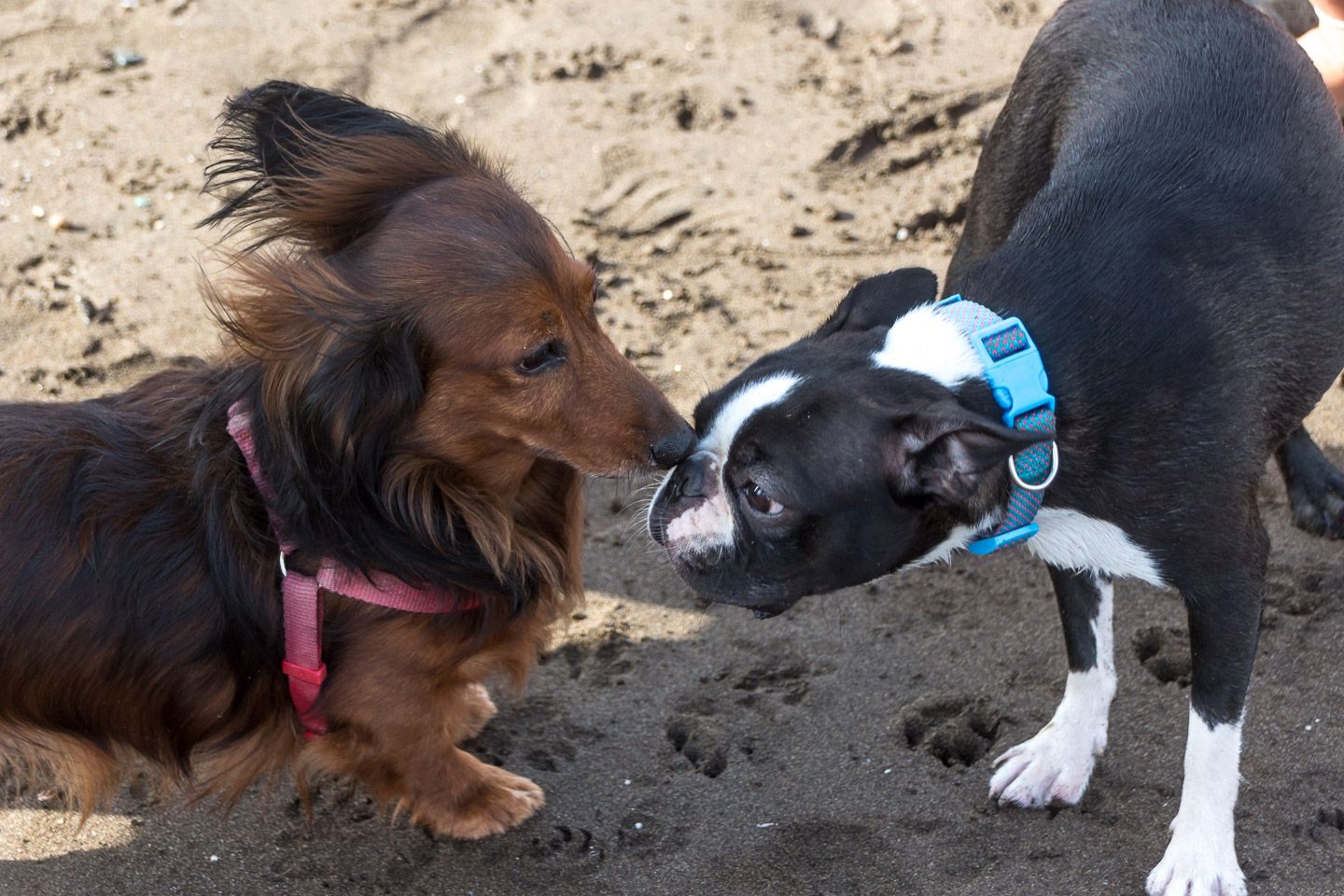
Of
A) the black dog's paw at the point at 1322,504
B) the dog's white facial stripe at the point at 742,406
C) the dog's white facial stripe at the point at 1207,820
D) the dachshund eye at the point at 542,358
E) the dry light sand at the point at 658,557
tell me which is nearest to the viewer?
the dachshund eye at the point at 542,358

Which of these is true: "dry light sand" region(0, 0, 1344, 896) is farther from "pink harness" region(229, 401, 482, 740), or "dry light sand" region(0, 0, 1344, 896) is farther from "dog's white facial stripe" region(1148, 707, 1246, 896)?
"pink harness" region(229, 401, 482, 740)

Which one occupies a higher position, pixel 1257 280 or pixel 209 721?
pixel 1257 280

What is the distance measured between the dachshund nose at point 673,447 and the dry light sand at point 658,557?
3.85 feet

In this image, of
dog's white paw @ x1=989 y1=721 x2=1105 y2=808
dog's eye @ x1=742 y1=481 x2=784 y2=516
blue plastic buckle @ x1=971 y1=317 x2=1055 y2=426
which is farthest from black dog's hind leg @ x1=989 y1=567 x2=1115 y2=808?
dog's eye @ x1=742 y1=481 x2=784 y2=516

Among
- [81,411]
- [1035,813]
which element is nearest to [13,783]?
[81,411]

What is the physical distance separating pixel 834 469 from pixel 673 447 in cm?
38

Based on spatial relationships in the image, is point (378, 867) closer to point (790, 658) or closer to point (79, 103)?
point (790, 658)

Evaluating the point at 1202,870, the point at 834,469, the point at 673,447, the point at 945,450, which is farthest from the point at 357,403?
the point at 1202,870

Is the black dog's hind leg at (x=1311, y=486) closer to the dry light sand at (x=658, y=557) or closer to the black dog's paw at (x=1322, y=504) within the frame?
the black dog's paw at (x=1322, y=504)

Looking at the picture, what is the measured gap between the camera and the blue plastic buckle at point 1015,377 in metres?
2.78

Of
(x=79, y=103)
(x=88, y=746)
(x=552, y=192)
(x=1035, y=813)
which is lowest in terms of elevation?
(x=1035, y=813)

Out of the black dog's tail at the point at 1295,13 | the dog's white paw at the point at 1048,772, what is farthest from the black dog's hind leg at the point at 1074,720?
the black dog's tail at the point at 1295,13

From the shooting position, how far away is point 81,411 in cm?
307

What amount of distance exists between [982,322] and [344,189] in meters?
1.50
